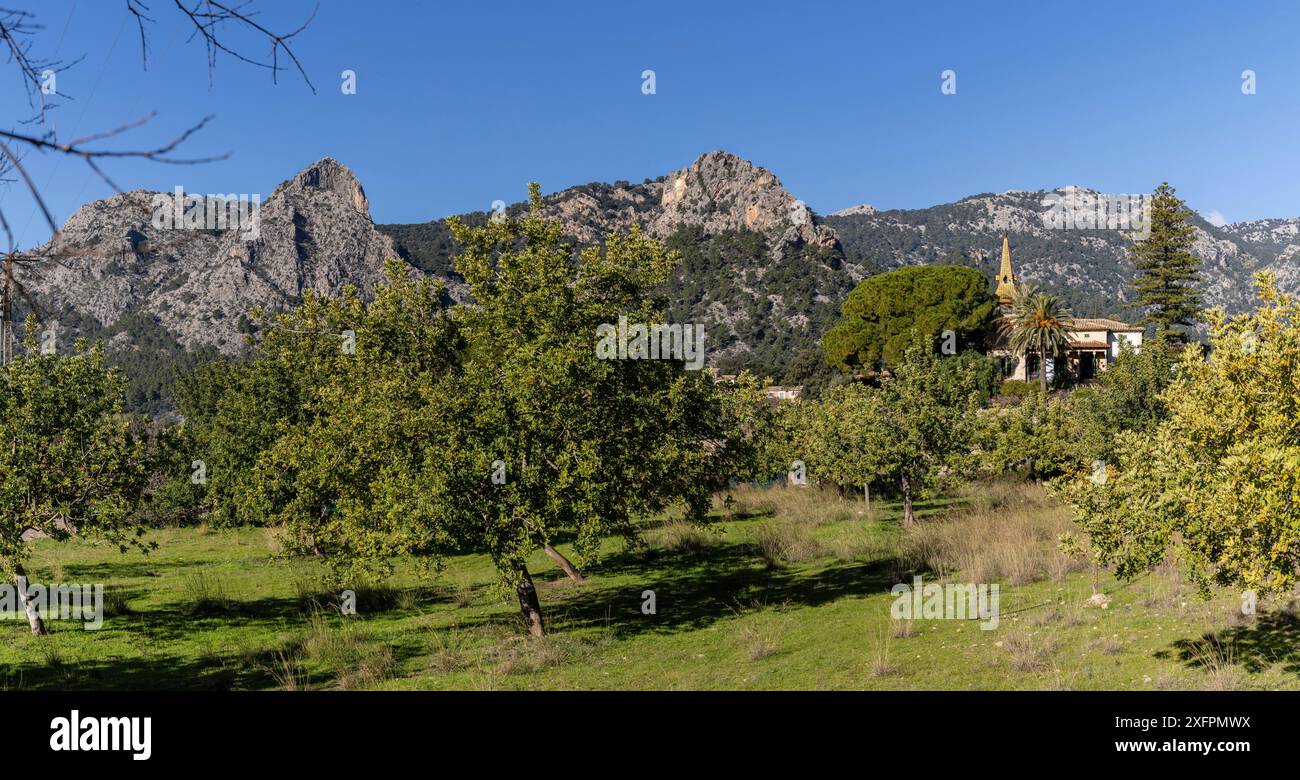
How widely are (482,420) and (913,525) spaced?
19319mm

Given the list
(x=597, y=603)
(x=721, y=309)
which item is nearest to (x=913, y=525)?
(x=597, y=603)

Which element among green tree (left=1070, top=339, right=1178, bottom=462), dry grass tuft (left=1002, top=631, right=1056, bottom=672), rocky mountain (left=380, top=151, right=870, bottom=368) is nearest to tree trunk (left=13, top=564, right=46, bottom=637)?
dry grass tuft (left=1002, top=631, right=1056, bottom=672)

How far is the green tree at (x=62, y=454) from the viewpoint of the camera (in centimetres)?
1571

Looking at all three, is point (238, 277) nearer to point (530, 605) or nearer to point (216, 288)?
point (216, 288)

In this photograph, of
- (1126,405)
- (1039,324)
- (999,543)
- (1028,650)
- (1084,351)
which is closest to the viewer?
(1028,650)

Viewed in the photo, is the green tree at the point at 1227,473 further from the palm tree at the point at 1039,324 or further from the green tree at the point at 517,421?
the palm tree at the point at 1039,324

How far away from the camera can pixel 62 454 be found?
16.2 m

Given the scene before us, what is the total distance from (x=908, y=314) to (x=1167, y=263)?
23.2 m

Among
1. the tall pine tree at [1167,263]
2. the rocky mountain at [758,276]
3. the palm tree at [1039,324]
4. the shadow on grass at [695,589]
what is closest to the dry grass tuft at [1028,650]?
the shadow on grass at [695,589]

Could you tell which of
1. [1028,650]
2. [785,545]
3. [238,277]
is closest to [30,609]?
[1028,650]
